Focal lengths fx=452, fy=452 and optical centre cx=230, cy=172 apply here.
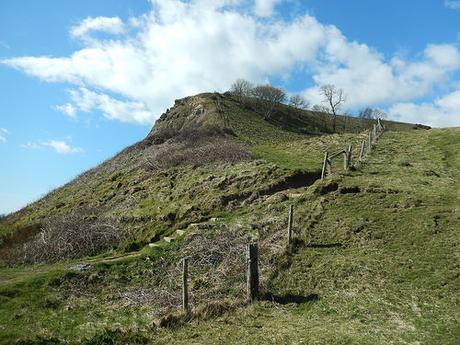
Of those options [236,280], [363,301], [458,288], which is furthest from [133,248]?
[458,288]

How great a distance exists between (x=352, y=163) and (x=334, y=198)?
10791mm

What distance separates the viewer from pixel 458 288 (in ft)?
53.8

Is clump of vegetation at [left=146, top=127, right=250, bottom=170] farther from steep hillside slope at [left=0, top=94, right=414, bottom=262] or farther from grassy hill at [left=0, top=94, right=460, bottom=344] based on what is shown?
grassy hill at [left=0, top=94, right=460, bottom=344]

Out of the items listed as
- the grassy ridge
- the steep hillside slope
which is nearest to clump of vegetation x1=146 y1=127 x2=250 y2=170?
the steep hillside slope

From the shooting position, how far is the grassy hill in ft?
51.5

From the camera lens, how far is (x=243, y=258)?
2156cm

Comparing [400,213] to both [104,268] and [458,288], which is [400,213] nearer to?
[458,288]

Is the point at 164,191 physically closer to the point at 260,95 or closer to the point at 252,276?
the point at 252,276

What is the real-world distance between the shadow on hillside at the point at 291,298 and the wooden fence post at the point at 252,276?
1.48 ft

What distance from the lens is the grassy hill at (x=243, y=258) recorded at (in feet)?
51.5

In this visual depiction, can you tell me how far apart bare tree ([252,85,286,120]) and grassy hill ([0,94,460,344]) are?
202ft

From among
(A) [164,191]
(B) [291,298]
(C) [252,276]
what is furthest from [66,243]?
(B) [291,298]

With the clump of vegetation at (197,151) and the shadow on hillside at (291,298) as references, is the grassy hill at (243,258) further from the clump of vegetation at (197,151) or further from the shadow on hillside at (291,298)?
the clump of vegetation at (197,151)

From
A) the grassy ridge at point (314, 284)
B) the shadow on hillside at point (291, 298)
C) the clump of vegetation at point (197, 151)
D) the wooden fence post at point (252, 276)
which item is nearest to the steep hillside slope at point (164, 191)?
the clump of vegetation at point (197, 151)
